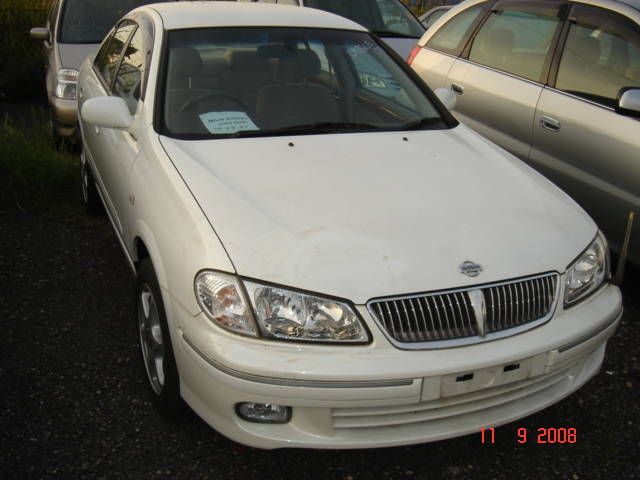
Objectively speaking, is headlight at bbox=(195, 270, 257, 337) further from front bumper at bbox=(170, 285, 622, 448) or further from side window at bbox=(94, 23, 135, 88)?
side window at bbox=(94, 23, 135, 88)

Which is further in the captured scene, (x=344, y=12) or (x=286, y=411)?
(x=344, y=12)

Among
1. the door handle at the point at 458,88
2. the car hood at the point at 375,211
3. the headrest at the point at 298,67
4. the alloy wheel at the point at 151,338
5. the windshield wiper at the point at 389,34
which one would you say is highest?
the headrest at the point at 298,67

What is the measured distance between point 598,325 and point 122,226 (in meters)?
2.19

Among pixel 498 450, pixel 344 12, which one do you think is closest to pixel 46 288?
pixel 498 450

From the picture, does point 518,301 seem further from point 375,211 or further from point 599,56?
point 599,56

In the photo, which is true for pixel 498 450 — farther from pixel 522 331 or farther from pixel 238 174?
pixel 238 174

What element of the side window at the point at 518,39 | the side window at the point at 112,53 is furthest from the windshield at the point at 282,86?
the side window at the point at 518,39

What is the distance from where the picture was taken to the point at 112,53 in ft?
14.6

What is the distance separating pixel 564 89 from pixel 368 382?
8.92 ft

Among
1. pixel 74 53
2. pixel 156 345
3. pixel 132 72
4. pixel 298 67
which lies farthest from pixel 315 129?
pixel 74 53

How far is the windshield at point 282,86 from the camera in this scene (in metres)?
3.27

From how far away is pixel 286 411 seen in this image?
91.1 inches
